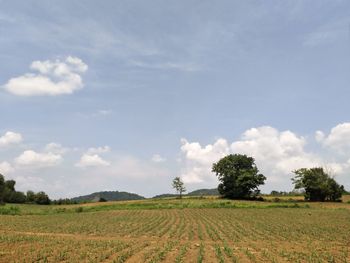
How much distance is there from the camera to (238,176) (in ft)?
342

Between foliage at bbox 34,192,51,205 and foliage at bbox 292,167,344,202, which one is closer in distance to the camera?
foliage at bbox 292,167,344,202

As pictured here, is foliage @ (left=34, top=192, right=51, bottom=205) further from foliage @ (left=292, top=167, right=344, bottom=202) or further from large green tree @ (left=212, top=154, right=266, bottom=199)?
foliage @ (left=292, top=167, right=344, bottom=202)

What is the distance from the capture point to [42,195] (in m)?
129

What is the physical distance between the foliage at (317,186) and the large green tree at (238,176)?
10406 millimetres

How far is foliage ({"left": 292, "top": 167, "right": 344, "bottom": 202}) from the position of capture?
98.2 metres

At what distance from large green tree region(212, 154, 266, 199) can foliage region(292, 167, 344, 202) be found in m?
10.4

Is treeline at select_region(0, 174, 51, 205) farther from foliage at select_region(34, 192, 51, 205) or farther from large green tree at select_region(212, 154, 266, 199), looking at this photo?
large green tree at select_region(212, 154, 266, 199)

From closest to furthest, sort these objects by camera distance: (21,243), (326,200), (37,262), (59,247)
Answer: (37,262) < (59,247) < (21,243) < (326,200)

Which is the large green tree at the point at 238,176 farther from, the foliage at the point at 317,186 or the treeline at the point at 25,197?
the treeline at the point at 25,197

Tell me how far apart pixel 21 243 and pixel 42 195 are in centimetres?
10879

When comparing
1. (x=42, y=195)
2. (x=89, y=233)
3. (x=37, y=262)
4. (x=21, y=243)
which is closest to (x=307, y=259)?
(x=37, y=262)

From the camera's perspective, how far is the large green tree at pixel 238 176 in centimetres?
10294

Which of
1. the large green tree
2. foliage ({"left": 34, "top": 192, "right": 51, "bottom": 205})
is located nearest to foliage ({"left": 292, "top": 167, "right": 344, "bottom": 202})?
the large green tree

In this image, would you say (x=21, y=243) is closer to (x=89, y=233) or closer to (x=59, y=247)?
(x=59, y=247)
